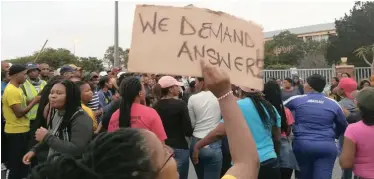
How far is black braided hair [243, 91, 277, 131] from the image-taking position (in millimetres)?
3794

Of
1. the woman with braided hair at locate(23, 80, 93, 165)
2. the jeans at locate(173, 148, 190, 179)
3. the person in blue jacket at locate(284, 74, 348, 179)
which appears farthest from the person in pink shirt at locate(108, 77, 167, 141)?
the person in blue jacket at locate(284, 74, 348, 179)

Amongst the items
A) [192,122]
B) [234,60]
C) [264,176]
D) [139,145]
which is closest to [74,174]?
[139,145]

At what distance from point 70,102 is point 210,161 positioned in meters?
Answer: 1.98

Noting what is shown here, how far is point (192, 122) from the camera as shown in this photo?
16.5ft

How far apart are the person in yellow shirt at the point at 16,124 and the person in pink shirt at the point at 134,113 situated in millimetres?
1849

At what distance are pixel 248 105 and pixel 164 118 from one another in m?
1.20

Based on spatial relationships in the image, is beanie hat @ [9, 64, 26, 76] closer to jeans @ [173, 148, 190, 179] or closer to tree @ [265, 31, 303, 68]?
jeans @ [173, 148, 190, 179]

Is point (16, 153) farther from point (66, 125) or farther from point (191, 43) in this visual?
point (191, 43)

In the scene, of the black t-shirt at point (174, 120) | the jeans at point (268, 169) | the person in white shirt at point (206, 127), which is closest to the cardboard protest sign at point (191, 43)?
the jeans at point (268, 169)

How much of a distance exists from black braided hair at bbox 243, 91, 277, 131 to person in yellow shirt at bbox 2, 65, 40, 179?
114 inches

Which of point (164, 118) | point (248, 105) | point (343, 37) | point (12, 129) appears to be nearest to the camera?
point (248, 105)

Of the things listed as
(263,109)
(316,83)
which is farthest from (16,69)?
(316,83)

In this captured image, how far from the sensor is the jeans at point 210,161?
496 cm

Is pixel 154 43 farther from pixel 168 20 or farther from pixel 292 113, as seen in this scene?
pixel 292 113
